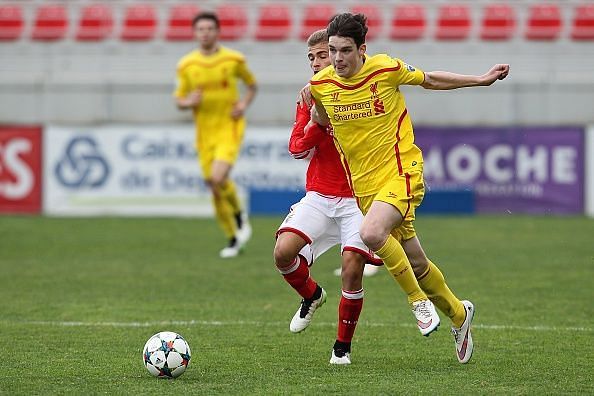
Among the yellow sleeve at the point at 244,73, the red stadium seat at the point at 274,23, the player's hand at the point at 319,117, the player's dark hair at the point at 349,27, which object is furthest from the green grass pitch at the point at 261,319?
the red stadium seat at the point at 274,23

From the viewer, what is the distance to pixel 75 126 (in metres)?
18.9

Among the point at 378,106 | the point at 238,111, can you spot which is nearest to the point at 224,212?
the point at 238,111

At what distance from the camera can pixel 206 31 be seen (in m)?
13.1

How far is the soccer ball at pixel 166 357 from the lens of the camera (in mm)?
6160

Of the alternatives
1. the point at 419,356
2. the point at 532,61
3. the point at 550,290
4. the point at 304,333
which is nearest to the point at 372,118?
the point at 419,356

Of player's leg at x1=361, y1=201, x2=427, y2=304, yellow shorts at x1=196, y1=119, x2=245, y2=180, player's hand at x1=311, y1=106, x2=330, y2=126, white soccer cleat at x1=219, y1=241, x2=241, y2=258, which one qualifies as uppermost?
player's hand at x1=311, y1=106, x2=330, y2=126

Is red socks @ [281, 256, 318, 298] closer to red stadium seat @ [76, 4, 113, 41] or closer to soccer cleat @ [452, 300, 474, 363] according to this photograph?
soccer cleat @ [452, 300, 474, 363]

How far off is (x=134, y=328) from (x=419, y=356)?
223 cm

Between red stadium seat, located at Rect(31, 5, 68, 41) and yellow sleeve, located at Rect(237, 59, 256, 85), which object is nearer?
yellow sleeve, located at Rect(237, 59, 256, 85)

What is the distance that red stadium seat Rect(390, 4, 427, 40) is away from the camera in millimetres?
21906

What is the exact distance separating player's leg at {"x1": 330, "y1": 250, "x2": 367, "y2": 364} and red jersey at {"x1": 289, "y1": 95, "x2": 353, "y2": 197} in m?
0.49

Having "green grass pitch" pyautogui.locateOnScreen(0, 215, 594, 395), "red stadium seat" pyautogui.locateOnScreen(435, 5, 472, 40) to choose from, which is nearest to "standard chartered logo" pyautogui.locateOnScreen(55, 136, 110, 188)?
"green grass pitch" pyautogui.locateOnScreen(0, 215, 594, 395)

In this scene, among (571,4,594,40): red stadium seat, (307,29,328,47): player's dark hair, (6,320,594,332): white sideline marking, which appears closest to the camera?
(307,29,328,47): player's dark hair

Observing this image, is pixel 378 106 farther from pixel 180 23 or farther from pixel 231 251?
pixel 180 23
